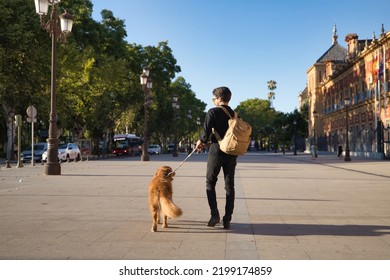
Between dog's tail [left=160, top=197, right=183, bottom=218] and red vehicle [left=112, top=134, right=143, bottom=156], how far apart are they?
4989 cm

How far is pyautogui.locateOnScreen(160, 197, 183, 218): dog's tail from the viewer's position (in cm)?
569

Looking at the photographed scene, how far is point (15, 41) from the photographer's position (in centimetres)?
2814

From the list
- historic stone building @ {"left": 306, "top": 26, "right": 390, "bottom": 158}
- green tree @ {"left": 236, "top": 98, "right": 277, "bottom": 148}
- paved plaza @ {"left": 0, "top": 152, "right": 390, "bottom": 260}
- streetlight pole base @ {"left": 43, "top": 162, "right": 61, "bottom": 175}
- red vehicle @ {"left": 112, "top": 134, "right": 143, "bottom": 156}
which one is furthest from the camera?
green tree @ {"left": 236, "top": 98, "right": 277, "bottom": 148}

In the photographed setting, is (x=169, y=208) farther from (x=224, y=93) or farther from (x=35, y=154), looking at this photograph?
(x=35, y=154)

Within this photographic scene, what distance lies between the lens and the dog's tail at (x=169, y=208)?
569cm

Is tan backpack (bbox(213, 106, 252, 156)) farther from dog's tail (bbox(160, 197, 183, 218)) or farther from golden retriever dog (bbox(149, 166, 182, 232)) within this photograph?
dog's tail (bbox(160, 197, 183, 218))

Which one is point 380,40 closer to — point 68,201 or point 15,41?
point 15,41

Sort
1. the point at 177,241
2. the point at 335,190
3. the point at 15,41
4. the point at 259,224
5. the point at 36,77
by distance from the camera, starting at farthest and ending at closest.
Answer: the point at 36,77 < the point at 15,41 < the point at 335,190 < the point at 259,224 < the point at 177,241

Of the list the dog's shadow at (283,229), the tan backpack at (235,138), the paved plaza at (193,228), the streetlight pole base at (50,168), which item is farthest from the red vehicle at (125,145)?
the tan backpack at (235,138)

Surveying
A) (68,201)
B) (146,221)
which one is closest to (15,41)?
(68,201)

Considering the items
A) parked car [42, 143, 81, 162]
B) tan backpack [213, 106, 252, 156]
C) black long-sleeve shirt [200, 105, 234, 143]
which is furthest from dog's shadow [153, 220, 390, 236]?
parked car [42, 143, 81, 162]

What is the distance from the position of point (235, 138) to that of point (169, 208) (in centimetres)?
127

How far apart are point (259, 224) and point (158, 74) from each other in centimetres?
5118
